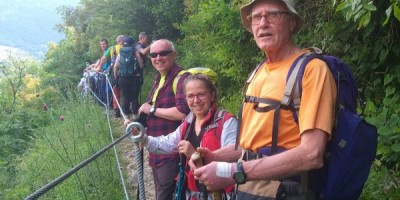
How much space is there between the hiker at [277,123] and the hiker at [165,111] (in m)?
1.29

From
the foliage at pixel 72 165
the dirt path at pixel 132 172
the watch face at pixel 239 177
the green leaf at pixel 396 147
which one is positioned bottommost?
the dirt path at pixel 132 172

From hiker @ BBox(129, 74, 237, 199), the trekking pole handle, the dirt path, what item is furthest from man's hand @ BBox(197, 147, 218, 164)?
the dirt path

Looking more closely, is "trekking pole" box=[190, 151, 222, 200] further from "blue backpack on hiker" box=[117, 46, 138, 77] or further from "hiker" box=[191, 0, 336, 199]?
"blue backpack on hiker" box=[117, 46, 138, 77]

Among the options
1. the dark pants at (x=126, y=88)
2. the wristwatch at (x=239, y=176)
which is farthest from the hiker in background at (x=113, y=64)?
the wristwatch at (x=239, y=176)

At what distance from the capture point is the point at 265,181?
1.91 meters

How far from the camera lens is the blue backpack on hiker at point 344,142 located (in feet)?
5.56

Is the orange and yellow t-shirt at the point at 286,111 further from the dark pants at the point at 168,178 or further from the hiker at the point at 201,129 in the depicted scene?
the dark pants at the point at 168,178

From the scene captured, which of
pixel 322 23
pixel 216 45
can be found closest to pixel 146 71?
pixel 216 45

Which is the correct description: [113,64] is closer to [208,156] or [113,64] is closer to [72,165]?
[72,165]

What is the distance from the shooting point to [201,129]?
2842 mm

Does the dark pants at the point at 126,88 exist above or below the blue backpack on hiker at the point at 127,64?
below

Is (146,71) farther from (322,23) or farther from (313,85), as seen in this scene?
(313,85)

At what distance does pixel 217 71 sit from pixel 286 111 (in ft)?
21.9

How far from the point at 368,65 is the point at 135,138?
2436 millimetres
